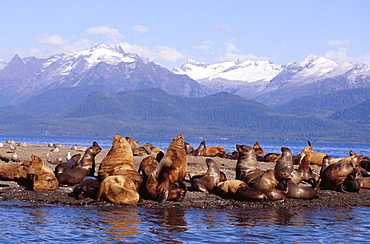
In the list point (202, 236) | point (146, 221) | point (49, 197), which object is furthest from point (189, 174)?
point (202, 236)

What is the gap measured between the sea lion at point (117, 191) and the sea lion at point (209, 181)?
2.64 m

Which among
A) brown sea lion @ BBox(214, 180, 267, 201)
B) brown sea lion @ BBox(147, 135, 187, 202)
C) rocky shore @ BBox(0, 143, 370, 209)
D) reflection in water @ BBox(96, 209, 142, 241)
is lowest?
reflection in water @ BBox(96, 209, 142, 241)

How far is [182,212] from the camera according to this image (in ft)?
44.8

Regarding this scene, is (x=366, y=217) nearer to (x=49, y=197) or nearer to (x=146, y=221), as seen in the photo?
(x=146, y=221)

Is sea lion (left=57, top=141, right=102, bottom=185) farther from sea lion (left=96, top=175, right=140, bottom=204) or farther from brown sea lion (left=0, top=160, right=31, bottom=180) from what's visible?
sea lion (left=96, top=175, right=140, bottom=204)

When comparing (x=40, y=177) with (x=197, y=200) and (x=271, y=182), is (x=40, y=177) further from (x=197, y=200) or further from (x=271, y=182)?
(x=271, y=182)

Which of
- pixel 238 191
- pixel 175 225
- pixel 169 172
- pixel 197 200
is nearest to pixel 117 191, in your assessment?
pixel 169 172

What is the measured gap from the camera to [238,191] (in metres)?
15.4

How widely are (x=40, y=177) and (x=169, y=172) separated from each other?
384 cm

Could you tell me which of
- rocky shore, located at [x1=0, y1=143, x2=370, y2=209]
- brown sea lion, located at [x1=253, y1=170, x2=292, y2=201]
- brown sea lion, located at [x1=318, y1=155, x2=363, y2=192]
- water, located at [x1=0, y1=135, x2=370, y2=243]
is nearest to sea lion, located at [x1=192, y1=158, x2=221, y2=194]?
rocky shore, located at [x1=0, y1=143, x2=370, y2=209]

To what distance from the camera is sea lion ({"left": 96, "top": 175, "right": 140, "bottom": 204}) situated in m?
14.4

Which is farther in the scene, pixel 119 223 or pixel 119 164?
pixel 119 164

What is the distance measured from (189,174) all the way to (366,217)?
6.33 metres

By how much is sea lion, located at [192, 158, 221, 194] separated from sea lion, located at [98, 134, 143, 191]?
6.54 ft
